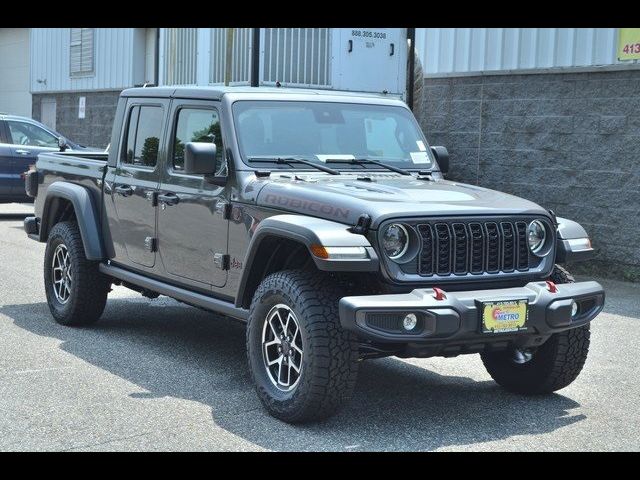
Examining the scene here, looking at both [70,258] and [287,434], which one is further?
[70,258]

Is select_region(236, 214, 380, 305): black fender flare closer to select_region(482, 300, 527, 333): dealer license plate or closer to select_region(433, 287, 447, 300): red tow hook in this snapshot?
select_region(433, 287, 447, 300): red tow hook

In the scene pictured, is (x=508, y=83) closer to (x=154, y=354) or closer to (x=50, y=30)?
(x=154, y=354)

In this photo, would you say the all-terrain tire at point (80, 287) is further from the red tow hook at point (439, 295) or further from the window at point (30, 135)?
the window at point (30, 135)

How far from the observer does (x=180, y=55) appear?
18078 mm

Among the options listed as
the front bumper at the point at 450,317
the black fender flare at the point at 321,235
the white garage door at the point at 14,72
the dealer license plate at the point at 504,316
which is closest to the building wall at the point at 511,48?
the front bumper at the point at 450,317

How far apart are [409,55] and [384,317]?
35.2 ft

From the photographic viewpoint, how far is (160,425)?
18.5 ft

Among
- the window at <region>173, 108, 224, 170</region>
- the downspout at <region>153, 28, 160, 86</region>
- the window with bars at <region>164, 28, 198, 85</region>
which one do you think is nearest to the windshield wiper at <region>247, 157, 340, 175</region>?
the window at <region>173, 108, 224, 170</region>

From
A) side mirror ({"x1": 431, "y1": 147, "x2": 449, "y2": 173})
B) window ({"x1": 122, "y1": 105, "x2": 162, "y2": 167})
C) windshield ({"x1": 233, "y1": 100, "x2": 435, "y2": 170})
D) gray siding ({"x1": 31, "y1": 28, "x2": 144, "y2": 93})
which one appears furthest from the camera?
gray siding ({"x1": 31, "y1": 28, "x2": 144, "y2": 93})

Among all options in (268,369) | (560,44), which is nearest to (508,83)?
(560,44)

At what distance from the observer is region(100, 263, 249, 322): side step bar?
6.49m

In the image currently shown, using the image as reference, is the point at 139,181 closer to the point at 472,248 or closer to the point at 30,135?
the point at 472,248

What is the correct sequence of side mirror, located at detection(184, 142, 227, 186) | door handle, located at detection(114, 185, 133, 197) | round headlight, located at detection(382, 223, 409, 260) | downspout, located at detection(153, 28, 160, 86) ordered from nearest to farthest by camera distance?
1. round headlight, located at detection(382, 223, 409, 260)
2. side mirror, located at detection(184, 142, 227, 186)
3. door handle, located at detection(114, 185, 133, 197)
4. downspout, located at detection(153, 28, 160, 86)

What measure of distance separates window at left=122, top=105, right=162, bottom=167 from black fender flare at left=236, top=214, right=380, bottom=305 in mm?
1943
